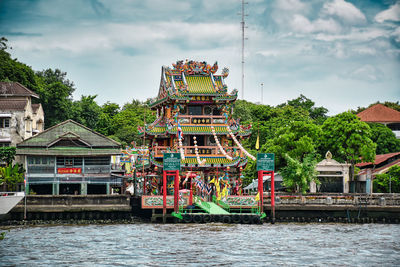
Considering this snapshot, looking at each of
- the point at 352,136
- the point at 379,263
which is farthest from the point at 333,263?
the point at 352,136

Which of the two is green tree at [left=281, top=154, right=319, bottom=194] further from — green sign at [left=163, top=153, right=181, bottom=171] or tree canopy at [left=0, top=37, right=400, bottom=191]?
green sign at [left=163, top=153, right=181, bottom=171]

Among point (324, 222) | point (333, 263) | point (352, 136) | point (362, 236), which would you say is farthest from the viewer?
point (352, 136)

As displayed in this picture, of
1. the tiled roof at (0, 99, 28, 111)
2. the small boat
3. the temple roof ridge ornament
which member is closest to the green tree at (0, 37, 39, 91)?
the tiled roof at (0, 99, 28, 111)

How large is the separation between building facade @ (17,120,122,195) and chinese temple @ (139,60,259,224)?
4.07m

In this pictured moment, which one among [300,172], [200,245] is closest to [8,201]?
[200,245]

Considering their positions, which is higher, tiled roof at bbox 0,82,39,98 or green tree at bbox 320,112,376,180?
tiled roof at bbox 0,82,39,98

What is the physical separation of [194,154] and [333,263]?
2902 cm

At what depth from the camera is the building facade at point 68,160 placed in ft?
214

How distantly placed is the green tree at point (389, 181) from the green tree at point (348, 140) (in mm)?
2296

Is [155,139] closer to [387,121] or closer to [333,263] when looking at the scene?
[333,263]

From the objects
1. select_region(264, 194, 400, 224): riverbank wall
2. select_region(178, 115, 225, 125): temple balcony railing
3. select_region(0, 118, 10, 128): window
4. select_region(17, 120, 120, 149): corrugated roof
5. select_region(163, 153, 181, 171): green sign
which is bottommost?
select_region(264, 194, 400, 224): riverbank wall

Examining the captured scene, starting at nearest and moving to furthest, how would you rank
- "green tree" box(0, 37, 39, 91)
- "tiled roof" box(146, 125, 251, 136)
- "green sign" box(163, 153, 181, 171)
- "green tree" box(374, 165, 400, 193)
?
"green sign" box(163, 153, 181, 171) → "tiled roof" box(146, 125, 251, 136) → "green tree" box(374, 165, 400, 193) → "green tree" box(0, 37, 39, 91)

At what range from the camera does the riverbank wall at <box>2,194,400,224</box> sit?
181ft

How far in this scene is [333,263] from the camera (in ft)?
114
